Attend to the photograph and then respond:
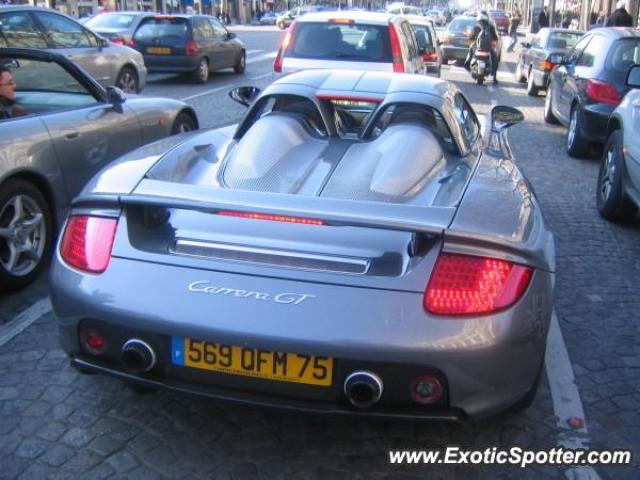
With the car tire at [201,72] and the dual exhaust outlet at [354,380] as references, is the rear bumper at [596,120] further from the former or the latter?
the car tire at [201,72]

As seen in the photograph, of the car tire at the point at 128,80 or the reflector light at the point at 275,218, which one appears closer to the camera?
the reflector light at the point at 275,218

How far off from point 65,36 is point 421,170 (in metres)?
8.95

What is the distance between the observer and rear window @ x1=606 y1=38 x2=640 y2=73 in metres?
7.88

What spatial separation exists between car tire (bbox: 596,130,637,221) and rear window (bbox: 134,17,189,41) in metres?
12.0

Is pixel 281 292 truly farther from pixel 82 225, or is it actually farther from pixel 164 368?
pixel 82 225

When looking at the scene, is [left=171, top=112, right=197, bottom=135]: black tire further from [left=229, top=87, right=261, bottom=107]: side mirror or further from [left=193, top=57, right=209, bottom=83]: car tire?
[left=193, top=57, right=209, bottom=83]: car tire

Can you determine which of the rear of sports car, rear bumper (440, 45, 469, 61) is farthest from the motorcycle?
the rear of sports car

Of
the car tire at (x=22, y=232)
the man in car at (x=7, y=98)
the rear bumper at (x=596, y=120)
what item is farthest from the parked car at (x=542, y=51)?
the car tire at (x=22, y=232)

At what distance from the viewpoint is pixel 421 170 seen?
10.5ft

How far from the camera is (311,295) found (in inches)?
92.3

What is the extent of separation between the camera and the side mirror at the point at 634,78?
19.0ft

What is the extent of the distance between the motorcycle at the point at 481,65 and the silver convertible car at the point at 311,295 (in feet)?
48.1

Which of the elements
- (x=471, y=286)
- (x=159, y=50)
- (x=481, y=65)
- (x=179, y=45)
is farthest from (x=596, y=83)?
(x=159, y=50)

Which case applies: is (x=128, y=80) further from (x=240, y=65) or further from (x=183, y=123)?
(x=183, y=123)
